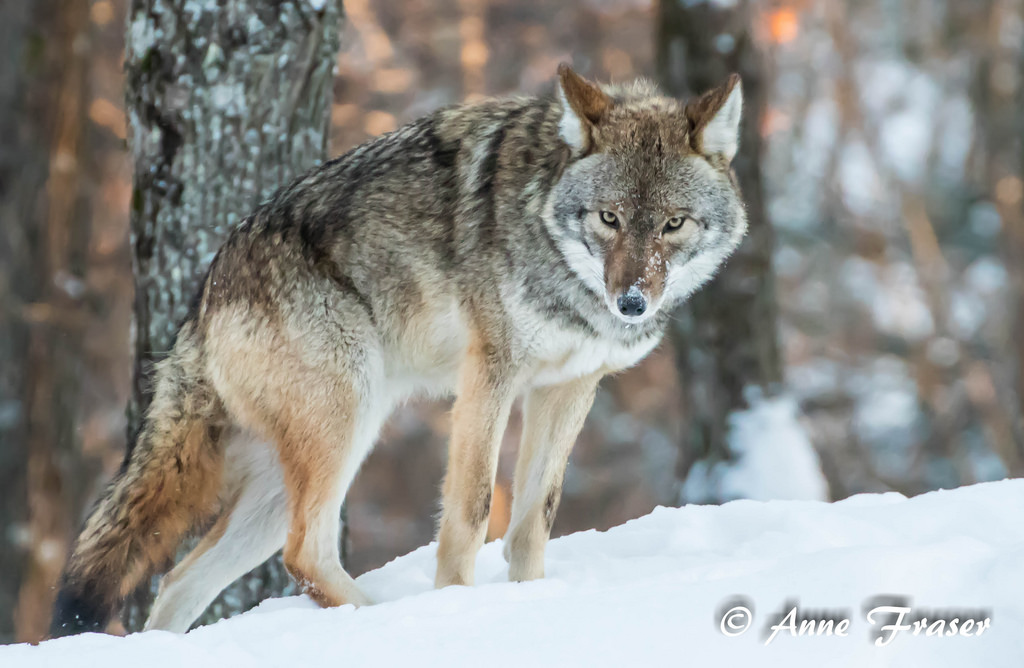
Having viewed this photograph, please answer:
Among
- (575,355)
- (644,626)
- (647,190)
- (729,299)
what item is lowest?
(644,626)

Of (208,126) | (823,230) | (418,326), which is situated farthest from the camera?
(823,230)

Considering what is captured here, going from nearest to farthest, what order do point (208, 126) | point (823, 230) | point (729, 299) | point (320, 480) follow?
point (320, 480) < point (208, 126) < point (729, 299) < point (823, 230)

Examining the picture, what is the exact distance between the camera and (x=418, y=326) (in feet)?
14.5

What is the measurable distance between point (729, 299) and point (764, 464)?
1082 millimetres

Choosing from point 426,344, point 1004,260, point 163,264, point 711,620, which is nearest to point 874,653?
point 711,620

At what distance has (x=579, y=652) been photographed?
2652 millimetres

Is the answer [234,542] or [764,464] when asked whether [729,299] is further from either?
[234,542]

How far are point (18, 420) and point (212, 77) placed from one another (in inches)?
168

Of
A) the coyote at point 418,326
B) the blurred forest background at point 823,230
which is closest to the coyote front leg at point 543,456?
the coyote at point 418,326

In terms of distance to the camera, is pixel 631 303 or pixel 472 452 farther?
pixel 472 452

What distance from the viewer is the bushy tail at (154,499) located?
160 inches

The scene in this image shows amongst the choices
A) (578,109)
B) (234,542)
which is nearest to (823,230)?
(578,109)

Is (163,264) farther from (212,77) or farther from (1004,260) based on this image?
(1004,260)

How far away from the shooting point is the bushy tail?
405 centimetres
